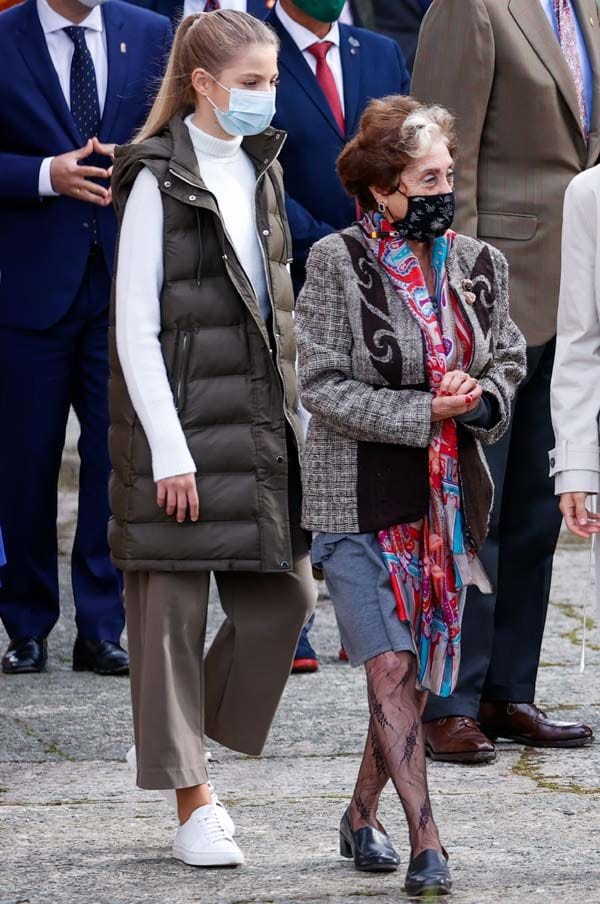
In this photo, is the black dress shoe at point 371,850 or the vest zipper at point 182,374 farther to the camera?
the vest zipper at point 182,374

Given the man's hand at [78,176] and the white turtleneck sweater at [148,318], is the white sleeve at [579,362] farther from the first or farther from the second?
the man's hand at [78,176]

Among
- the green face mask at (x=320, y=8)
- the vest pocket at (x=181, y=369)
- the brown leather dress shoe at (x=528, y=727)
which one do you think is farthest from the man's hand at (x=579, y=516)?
the green face mask at (x=320, y=8)

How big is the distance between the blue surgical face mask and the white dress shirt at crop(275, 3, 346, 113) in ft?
5.84

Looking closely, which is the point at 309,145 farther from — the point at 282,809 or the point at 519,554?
the point at 282,809

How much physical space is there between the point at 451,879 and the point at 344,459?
862 mm

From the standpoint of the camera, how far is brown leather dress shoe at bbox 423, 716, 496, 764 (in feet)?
15.1

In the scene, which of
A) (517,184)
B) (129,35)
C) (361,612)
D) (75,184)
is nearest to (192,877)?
(361,612)

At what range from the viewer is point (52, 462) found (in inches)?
224

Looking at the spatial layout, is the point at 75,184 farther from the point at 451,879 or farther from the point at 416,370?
the point at 451,879

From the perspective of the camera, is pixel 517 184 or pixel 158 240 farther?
pixel 517 184

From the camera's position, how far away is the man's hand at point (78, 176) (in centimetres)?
531

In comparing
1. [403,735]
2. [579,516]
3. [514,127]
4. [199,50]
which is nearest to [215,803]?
[403,735]

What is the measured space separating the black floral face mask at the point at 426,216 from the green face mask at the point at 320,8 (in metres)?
2.06

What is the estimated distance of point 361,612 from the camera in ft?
11.8
